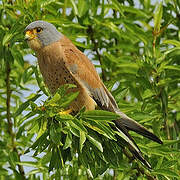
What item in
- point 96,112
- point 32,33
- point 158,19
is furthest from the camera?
point 158,19

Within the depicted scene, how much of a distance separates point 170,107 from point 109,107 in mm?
836

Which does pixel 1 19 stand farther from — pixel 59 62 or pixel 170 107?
pixel 170 107

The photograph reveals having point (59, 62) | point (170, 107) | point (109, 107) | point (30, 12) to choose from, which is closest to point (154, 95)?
point (170, 107)

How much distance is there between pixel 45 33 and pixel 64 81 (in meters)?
0.44

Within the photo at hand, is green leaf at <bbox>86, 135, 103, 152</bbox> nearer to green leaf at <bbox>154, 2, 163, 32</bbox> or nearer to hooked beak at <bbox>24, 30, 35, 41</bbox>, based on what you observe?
hooked beak at <bbox>24, 30, 35, 41</bbox>

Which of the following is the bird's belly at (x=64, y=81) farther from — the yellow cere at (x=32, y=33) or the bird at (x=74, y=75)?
the yellow cere at (x=32, y=33)

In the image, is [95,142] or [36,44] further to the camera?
[36,44]

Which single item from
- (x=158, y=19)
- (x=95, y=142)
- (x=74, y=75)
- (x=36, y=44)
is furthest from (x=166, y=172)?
(x=36, y=44)

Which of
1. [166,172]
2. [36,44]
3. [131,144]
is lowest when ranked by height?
[166,172]

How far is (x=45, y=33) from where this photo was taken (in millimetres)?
3867

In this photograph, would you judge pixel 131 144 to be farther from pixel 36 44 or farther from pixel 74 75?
pixel 36 44

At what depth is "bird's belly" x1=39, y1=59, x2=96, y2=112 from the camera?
367 cm

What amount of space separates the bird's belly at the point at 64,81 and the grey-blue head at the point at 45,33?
242 mm

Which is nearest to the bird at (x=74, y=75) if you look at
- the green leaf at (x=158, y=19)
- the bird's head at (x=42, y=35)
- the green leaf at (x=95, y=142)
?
the bird's head at (x=42, y=35)
